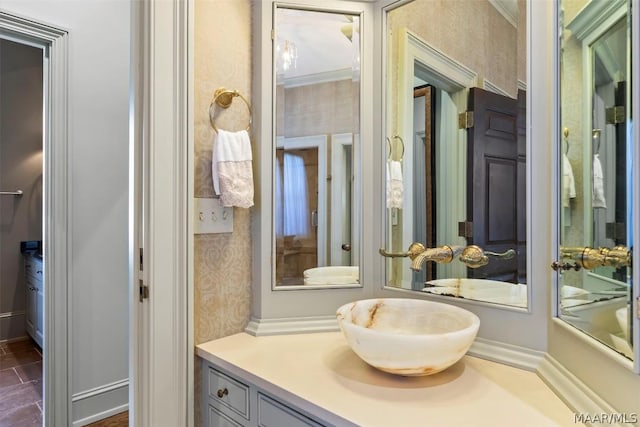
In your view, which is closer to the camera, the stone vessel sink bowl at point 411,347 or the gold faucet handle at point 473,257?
the stone vessel sink bowl at point 411,347

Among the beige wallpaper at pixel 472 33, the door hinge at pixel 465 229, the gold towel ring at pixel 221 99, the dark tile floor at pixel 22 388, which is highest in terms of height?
the beige wallpaper at pixel 472 33

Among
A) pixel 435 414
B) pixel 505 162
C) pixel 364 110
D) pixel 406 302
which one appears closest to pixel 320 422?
pixel 435 414

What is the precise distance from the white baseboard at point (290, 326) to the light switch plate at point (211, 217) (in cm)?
34

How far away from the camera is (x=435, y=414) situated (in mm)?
776

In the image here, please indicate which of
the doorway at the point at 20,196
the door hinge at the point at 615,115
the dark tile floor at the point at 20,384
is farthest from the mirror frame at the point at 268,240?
the doorway at the point at 20,196

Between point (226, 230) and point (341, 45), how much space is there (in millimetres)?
803

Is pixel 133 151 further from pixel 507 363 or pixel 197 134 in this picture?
pixel 507 363

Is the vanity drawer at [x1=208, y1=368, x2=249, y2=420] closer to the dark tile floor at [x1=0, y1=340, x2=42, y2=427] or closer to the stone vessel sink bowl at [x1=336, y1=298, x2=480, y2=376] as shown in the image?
the stone vessel sink bowl at [x1=336, y1=298, x2=480, y2=376]

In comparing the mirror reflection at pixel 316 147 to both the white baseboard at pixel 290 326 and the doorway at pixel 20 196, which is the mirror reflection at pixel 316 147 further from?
the doorway at pixel 20 196

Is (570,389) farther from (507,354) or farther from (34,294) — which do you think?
(34,294)

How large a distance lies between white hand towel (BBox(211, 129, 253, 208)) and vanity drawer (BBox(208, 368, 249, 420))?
0.53m

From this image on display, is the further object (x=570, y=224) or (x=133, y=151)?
(x=133, y=151)

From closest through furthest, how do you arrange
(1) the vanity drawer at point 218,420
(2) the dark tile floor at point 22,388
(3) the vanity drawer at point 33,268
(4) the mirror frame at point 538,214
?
(4) the mirror frame at point 538,214
(1) the vanity drawer at point 218,420
(2) the dark tile floor at point 22,388
(3) the vanity drawer at point 33,268

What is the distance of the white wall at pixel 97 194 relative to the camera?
6.74 feet
